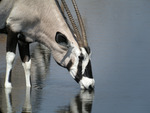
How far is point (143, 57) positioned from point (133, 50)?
0.87 metres

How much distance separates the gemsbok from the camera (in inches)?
401

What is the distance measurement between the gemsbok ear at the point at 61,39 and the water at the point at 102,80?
2.42ft

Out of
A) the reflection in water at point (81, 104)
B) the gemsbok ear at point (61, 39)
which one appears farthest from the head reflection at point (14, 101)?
the gemsbok ear at point (61, 39)

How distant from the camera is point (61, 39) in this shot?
10.2m

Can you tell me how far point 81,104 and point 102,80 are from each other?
1802 millimetres

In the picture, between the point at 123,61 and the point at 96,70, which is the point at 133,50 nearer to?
the point at 123,61

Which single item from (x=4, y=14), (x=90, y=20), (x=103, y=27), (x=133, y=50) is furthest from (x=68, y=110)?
(x=90, y=20)

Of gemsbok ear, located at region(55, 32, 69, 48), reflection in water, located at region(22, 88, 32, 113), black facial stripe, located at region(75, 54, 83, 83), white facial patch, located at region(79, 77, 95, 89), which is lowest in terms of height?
reflection in water, located at region(22, 88, 32, 113)

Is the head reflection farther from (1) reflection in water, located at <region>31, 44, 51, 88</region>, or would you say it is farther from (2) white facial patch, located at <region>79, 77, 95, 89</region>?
(2) white facial patch, located at <region>79, 77, 95, 89</region>

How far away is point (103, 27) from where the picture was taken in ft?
55.3

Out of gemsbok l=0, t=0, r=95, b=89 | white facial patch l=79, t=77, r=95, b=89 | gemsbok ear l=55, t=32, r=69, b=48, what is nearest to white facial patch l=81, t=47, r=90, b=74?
gemsbok l=0, t=0, r=95, b=89

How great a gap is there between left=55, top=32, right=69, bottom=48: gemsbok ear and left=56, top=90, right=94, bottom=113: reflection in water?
0.77m

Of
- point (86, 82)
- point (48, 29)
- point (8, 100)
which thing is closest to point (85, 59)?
point (86, 82)

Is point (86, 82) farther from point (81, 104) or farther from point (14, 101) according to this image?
point (14, 101)
